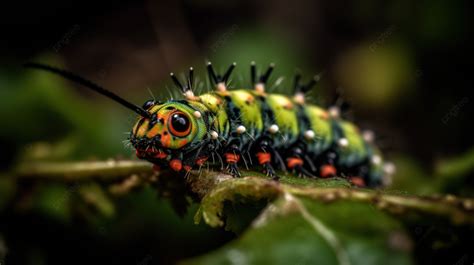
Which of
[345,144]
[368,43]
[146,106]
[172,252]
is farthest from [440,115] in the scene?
[146,106]

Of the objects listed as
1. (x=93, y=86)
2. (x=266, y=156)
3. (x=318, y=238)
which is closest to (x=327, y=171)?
(x=266, y=156)

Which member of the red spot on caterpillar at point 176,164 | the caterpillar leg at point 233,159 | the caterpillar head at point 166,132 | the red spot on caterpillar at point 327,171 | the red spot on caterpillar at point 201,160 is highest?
the caterpillar head at point 166,132

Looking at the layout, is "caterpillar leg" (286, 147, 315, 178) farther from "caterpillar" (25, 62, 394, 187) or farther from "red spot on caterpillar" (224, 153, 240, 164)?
"red spot on caterpillar" (224, 153, 240, 164)

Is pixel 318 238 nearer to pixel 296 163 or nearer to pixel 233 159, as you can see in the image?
pixel 233 159

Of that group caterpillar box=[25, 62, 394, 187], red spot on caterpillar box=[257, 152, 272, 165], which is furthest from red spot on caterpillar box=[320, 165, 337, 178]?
red spot on caterpillar box=[257, 152, 272, 165]

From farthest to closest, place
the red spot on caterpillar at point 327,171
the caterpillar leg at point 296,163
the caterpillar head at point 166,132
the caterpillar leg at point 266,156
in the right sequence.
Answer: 1. the red spot on caterpillar at point 327,171
2. the caterpillar leg at point 296,163
3. the caterpillar leg at point 266,156
4. the caterpillar head at point 166,132

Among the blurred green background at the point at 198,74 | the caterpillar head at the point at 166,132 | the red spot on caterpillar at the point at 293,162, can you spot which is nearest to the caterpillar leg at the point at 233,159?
the caterpillar head at the point at 166,132

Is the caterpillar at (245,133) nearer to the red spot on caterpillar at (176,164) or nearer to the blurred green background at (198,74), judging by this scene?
the red spot on caterpillar at (176,164)
